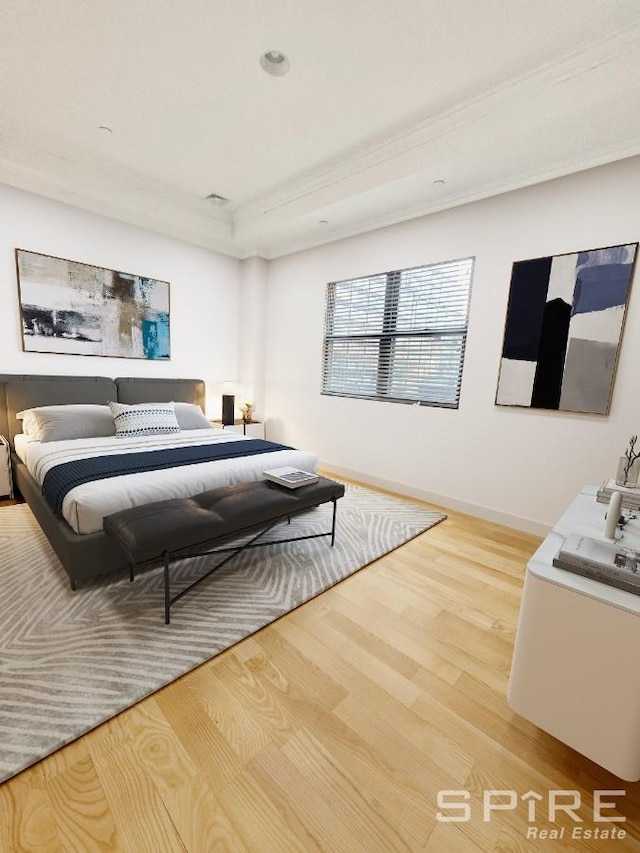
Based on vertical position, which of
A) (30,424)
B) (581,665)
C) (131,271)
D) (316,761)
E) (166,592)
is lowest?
(316,761)

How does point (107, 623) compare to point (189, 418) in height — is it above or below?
below

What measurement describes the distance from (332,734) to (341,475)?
3.05m

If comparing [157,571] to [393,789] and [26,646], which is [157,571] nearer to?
[26,646]

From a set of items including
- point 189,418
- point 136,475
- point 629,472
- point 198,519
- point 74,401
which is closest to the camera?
point 198,519

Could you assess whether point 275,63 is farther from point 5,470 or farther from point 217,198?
point 5,470

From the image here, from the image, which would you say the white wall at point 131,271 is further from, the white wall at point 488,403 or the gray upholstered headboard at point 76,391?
the white wall at point 488,403

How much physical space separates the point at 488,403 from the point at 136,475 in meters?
2.79

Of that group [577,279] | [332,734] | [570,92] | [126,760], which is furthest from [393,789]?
[570,92]

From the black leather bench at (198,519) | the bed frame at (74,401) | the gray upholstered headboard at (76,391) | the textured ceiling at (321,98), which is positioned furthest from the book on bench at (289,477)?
the textured ceiling at (321,98)

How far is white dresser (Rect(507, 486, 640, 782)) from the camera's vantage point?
39.7 inches

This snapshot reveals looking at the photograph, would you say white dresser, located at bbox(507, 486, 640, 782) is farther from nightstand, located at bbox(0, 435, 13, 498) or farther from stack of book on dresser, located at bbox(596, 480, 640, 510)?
nightstand, located at bbox(0, 435, 13, 498)

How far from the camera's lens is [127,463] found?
2346 millimetres

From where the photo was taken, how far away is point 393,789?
108 centimetres

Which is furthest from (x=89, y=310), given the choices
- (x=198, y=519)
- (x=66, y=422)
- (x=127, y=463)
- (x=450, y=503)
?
(x=450, y=503)
